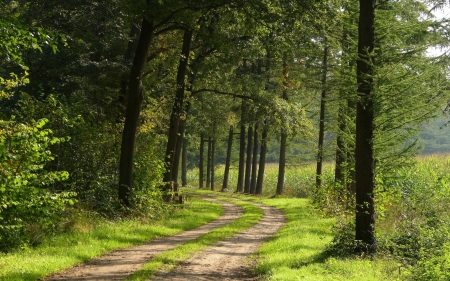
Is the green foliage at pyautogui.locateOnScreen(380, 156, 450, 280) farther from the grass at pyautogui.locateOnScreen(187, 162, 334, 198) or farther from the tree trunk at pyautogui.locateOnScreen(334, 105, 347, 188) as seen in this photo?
the grass at pyautogui.locateOnScreen(187, 162, 334, 198)

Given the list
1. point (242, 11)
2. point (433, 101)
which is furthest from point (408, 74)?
point (242, 11)

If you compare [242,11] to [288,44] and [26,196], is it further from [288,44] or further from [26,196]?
A: [26,196]

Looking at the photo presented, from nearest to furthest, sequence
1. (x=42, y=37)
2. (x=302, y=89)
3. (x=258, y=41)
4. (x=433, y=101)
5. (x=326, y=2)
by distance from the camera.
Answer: (x=42, y=37), (x=433, y=101), (x=326, y=2), (x=258, y=41), (x=302, y=89)

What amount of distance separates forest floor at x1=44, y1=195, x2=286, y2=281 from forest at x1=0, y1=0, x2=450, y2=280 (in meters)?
1.45

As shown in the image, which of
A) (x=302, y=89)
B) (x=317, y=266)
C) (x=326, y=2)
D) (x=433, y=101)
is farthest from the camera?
(x=302, y=89)

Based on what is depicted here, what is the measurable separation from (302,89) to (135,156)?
1770 centimetres

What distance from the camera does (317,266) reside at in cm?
1010

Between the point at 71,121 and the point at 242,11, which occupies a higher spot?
the point at 242,11

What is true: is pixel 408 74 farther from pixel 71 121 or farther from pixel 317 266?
pixel 71 121

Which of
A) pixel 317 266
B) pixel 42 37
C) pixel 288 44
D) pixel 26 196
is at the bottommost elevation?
pixel 317 266

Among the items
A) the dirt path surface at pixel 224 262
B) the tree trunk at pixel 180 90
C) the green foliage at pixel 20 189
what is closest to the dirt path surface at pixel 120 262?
the dirt path surface at pixel 224 262

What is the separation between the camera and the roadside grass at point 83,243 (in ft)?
29.5

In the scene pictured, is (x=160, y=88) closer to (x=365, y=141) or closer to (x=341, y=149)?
(x=341, y=149)

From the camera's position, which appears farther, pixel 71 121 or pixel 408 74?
pixel 71 121
